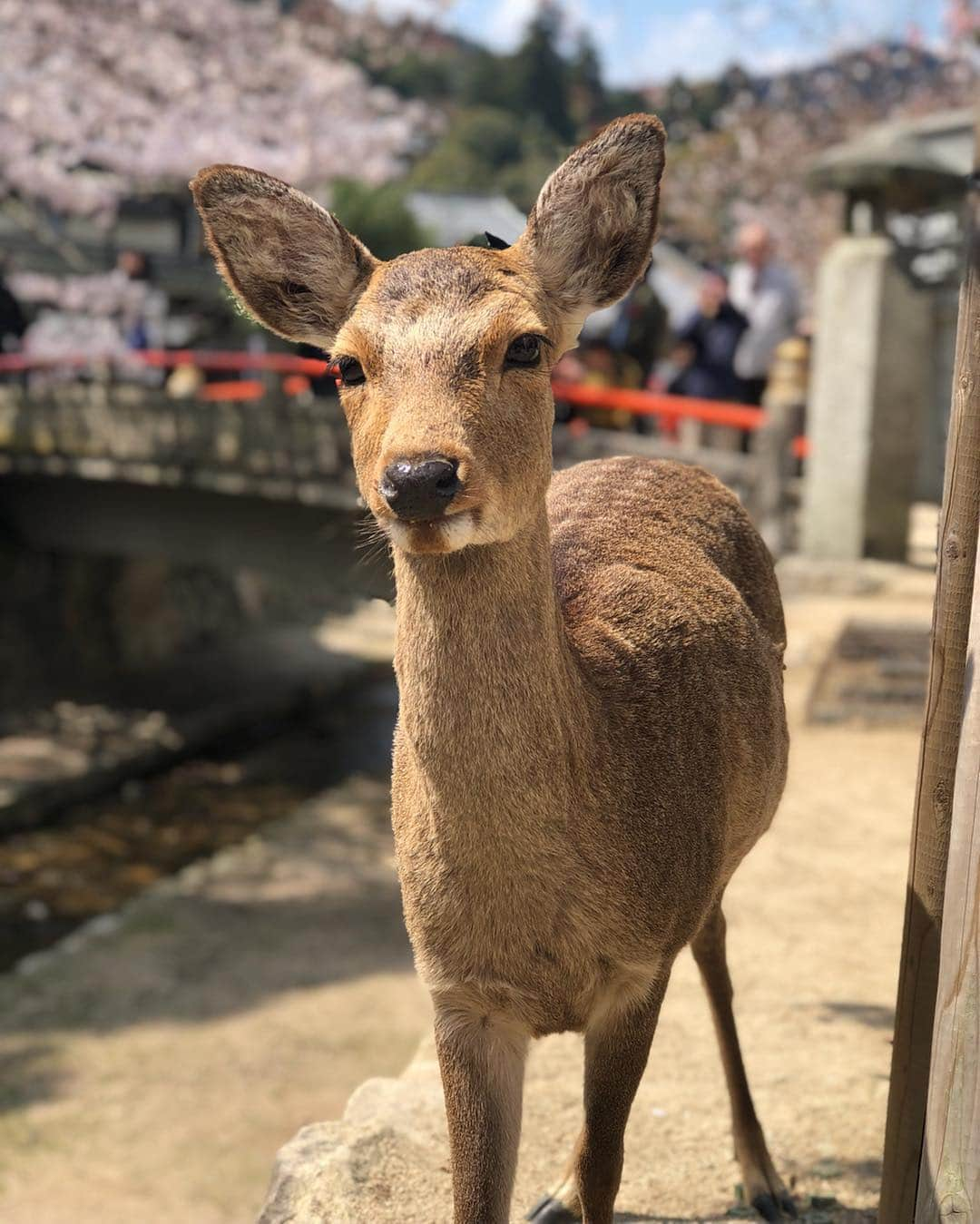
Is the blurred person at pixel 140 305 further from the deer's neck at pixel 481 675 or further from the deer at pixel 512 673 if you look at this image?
the deer's neck at pixel 481 675

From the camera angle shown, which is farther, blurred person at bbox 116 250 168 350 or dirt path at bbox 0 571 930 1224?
blurred person at bbox 116 250 168 350

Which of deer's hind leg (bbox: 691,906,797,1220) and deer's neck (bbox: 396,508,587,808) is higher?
deer's neck (bbox: 396,508,587,808)

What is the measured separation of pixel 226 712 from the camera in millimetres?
16969

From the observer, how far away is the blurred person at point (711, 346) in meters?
10.9

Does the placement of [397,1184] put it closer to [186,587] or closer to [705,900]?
[705,900]

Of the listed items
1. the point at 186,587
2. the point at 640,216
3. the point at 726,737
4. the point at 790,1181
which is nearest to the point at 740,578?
the point at 726,737

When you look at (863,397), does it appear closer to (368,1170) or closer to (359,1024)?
(359,1024)

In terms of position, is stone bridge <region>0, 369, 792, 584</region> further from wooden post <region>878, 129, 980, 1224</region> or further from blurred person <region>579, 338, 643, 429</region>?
wooden post <region>878, 129, 980, 1224</region>

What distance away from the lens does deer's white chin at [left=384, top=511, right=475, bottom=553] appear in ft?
7.52

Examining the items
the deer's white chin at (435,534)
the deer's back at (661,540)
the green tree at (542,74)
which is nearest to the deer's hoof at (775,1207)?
the deer's back at (661,540)

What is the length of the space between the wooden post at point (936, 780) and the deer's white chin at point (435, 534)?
3.11 ft

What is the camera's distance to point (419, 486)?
2219mm

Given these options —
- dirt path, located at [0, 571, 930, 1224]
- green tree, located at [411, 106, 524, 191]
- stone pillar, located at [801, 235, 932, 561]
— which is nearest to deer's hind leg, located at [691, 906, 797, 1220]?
dirt path, located at [0, 571, 930, 1224]

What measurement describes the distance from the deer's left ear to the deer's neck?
1.92 ft
